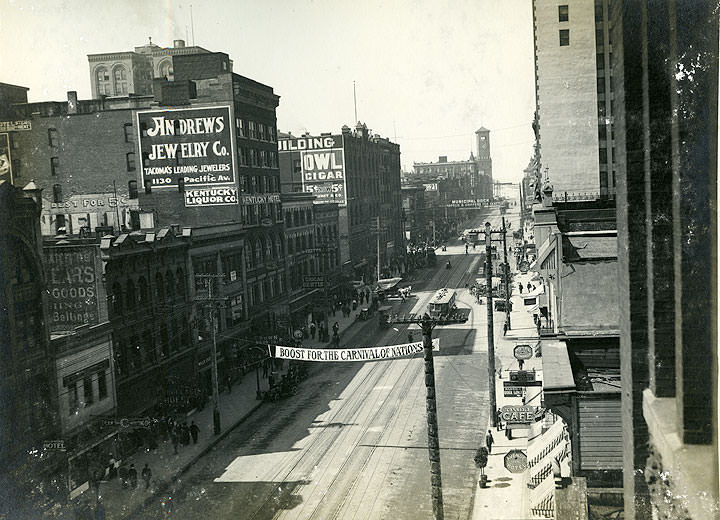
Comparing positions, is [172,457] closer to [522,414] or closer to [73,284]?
[73,284]

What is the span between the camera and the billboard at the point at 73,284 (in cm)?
3016

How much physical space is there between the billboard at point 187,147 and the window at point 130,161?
3.91 metres

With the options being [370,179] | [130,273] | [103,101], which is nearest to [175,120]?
[103,101]

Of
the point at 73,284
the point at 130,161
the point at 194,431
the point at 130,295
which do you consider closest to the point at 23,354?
the point at 73,284

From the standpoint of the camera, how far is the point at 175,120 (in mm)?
41062

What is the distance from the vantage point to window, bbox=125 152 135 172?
47562 millimetres

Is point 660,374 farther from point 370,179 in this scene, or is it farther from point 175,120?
point 370,179

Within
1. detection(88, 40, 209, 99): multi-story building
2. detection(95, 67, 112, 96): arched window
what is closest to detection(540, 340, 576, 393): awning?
detection(88, 40, 209, 99): multi-story building

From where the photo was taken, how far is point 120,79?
272ft

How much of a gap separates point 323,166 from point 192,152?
111 ft

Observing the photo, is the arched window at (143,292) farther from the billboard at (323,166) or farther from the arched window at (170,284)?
the billboard at (323,166)

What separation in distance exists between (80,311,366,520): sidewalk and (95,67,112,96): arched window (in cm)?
5201

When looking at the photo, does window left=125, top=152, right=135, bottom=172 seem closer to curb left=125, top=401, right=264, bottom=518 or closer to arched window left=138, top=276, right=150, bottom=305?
arched window left=138, top=276, right=150, bottom=305

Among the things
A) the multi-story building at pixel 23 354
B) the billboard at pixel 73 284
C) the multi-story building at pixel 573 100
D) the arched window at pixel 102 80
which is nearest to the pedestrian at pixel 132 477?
the multi-story building at pixel 23 354
